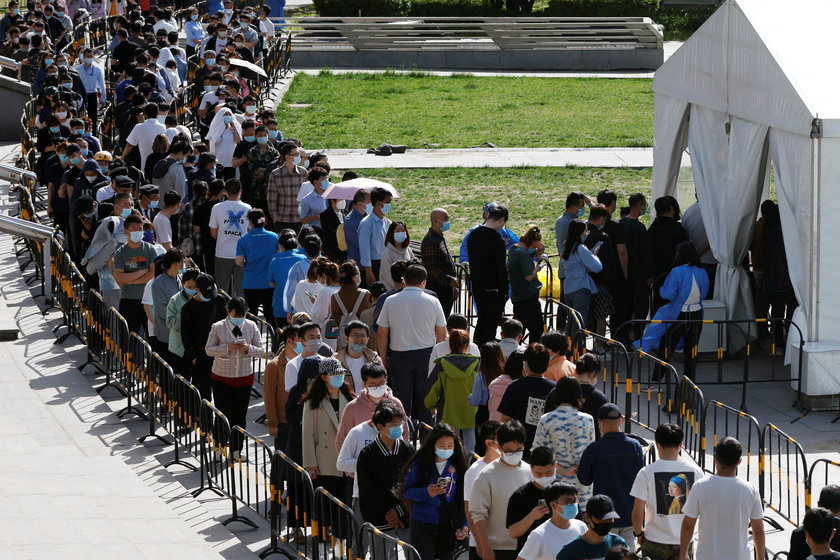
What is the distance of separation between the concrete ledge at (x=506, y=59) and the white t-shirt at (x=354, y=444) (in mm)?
32503

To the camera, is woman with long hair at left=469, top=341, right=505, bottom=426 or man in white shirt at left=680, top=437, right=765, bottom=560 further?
woman with long hair at left=469, top=341, right=505, bottom=426

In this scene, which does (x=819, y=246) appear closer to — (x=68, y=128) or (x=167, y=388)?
(x=167, y=388)

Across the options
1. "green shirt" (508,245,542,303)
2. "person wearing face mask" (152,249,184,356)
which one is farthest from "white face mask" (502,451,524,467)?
"green shirt" (508,245,542,303)

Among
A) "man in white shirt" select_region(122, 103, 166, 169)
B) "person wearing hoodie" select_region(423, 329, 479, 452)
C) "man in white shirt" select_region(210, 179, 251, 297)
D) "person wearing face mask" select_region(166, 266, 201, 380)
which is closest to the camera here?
"person wearing hoodie" select_region(423, 329, 479, 452)

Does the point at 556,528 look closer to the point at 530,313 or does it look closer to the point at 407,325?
the point at 407,325

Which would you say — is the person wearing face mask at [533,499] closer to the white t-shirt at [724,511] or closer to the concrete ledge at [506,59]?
the white t-shirt at [724,511]

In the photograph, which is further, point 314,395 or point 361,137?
point 361,137

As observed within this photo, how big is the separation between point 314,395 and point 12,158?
15888 mm

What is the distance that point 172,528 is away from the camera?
443 inches

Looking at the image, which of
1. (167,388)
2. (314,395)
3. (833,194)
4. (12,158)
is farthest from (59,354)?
(12,158)

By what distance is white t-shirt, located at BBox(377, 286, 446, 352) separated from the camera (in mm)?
12328

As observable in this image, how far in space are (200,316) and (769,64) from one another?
6610 millimetres

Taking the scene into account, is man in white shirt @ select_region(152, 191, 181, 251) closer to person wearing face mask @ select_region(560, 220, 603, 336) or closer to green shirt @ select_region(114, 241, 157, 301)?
green shirt @ select_region(114, 241, 157, 301)

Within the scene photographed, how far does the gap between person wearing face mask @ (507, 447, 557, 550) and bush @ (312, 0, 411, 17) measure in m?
39.6
